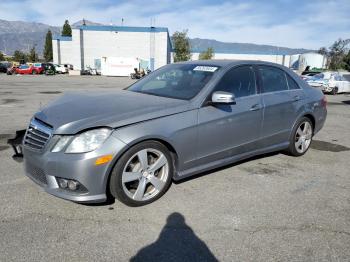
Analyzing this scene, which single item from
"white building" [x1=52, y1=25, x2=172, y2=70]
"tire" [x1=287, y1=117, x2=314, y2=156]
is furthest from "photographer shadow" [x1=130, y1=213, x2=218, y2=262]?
"white building" [x1=52, y1=25, x2=172, y2=70]

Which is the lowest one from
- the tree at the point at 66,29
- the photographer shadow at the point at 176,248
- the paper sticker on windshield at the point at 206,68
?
the photographer shadow at the point at 176,248

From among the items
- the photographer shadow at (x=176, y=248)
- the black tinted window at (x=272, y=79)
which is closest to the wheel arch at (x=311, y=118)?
the black tinted window at (x=272, y=79)

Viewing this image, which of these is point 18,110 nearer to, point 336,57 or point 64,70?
point 64,70

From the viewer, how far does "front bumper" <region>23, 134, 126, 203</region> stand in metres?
3.12

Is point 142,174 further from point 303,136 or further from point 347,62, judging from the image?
point 347,62

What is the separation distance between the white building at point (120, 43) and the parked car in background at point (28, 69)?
19766mm

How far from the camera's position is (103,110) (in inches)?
138

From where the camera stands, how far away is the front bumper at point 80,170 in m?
3.12

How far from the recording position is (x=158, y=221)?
3293 mm

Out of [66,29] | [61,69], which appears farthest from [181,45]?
[66,29]

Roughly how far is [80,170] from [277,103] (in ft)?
10.2

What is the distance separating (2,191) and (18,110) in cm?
684

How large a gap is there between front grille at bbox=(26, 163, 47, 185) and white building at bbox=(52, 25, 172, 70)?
199ft

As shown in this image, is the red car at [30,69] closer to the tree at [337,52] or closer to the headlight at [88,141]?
the headlight at [88,141]
